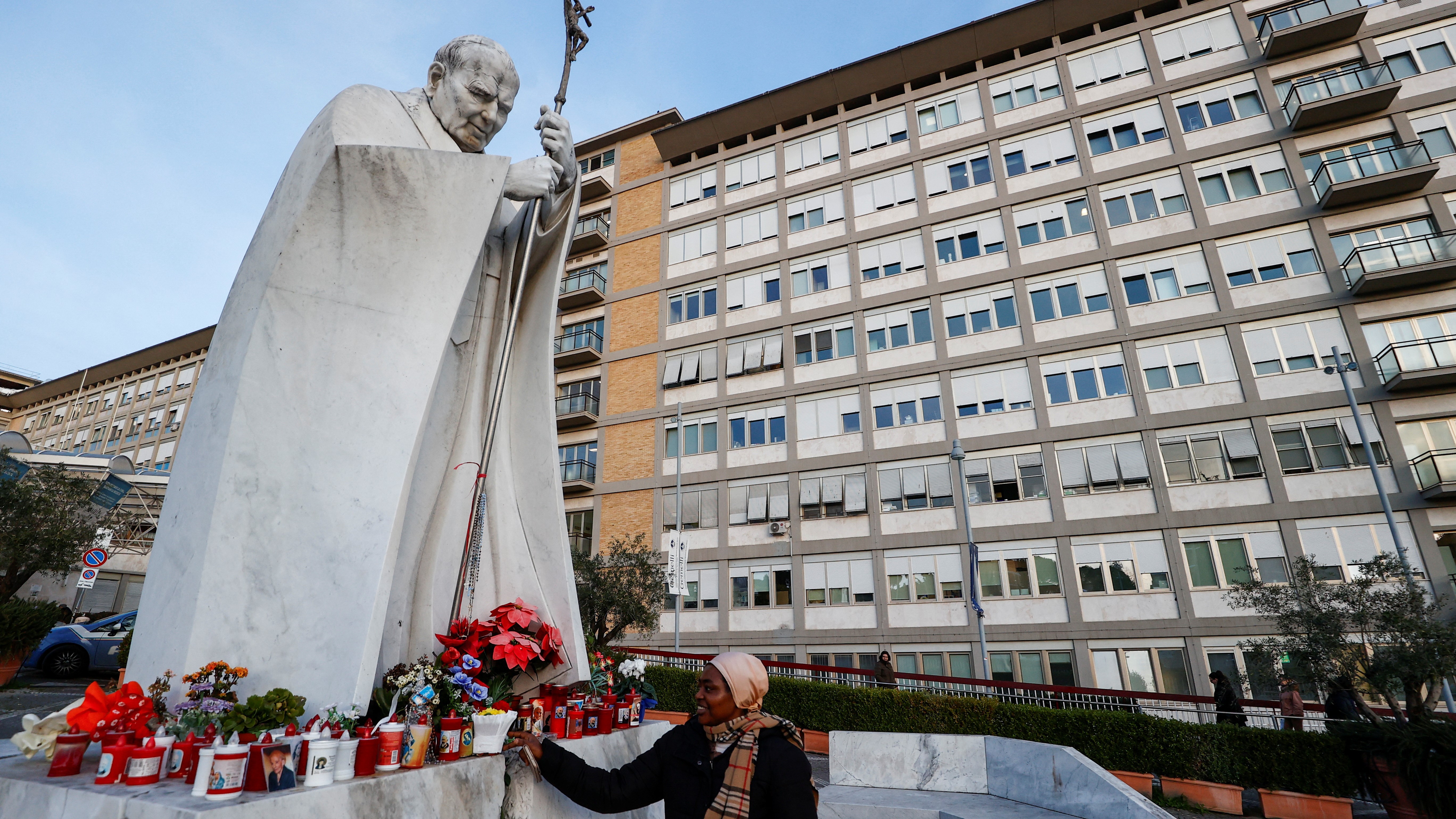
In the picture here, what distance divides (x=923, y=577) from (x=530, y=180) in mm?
21122

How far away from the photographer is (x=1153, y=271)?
74.5 ft

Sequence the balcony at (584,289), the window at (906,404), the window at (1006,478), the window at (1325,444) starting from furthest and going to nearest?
the balcony at (584,289)
the window at (906,404)
the window at (1006,478)
the window at (1325,444)

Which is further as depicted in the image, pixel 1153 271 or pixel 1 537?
pixel 1153 271

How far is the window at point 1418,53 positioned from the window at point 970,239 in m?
11.7

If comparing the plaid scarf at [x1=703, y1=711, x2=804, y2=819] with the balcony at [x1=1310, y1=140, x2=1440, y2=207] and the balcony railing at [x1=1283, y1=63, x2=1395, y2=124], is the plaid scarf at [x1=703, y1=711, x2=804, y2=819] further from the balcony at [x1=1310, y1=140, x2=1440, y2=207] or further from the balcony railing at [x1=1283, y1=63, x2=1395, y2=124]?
the balcony railing at [x1=1283, y1=63, x2=1395, y2=124]

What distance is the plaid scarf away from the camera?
239cm

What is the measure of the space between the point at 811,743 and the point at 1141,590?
12.4 metres

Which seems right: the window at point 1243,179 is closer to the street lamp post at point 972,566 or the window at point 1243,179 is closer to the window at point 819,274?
the street lamp post at point 972,566

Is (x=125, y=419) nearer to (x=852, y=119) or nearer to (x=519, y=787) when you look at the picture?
(x=852, y=119)

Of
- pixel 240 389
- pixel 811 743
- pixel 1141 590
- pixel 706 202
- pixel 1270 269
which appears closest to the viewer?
pixel 240 389

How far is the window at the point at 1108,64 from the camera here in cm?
2497

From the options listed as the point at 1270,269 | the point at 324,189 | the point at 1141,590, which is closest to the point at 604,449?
the point at 1141,590

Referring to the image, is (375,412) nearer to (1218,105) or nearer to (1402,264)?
(1402,264)

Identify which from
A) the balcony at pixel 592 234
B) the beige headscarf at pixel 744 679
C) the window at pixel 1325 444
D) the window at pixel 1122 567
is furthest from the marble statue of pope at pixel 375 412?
the balcony at pixel 592 234
